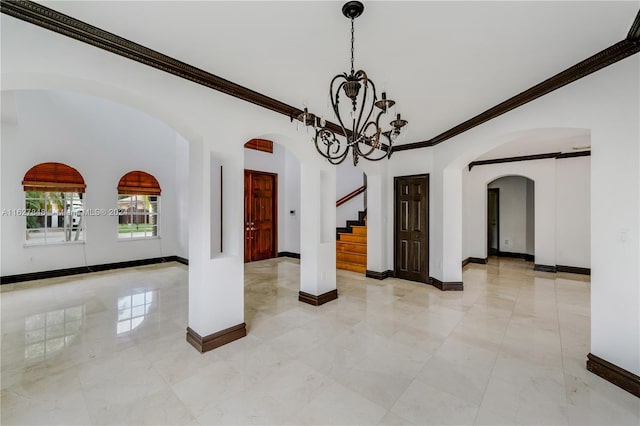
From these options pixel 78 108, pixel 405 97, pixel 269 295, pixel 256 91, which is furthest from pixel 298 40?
pixel 78 108

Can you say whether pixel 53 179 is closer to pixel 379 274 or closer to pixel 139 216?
pixel 139 216

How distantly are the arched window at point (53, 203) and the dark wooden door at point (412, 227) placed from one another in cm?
693

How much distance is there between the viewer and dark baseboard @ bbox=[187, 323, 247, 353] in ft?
9.46

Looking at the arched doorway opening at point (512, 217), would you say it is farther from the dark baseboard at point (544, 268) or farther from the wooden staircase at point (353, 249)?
the wooden staircase at point (353, 249)

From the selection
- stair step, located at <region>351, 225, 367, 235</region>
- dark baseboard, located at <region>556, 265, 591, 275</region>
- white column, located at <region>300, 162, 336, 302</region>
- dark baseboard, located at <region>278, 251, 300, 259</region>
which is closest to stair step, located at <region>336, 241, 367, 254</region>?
stair step, located at <region>351, 225, 367, 235</region>

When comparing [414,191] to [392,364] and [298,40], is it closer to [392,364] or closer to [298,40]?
[392,364]

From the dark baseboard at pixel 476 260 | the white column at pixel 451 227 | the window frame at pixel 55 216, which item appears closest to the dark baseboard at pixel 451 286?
the white column at pixel 451 227

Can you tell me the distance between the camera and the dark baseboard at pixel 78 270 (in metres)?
5.36

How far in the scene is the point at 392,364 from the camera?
265 cm

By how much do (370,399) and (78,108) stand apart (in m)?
7.78

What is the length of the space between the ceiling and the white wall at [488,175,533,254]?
6192 mm

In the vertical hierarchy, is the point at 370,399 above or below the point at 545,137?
below

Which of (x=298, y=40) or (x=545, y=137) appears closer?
(x=298, y=40)

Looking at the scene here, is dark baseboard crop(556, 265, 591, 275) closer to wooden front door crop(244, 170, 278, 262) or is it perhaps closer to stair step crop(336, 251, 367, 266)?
stair step crop(336, 251, 367, 266)
